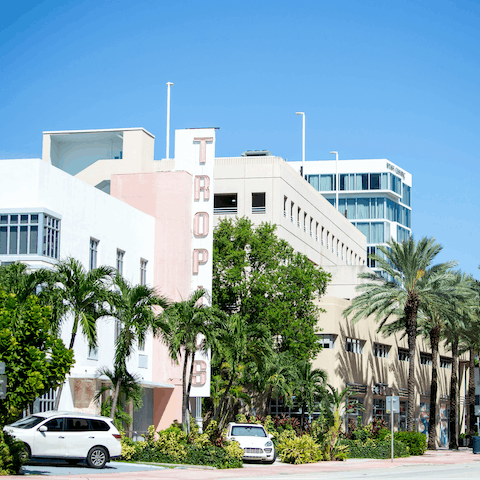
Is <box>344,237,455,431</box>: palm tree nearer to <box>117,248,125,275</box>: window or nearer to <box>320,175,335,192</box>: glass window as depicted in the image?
<box>117,248,125,275</box>: window

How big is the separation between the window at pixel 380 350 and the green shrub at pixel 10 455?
42.6m

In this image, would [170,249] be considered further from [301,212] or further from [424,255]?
[301,212]

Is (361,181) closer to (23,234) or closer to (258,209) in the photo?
(258,209)

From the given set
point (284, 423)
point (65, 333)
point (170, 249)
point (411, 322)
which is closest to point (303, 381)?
point (284, 423)

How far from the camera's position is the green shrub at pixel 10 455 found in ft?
73.3

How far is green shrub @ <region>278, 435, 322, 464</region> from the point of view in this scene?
36.9 meters

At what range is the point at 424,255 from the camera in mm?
50938

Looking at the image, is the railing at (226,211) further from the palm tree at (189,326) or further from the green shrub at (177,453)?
the green shrub at (177,453)

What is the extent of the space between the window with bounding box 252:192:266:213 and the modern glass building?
6279 cm

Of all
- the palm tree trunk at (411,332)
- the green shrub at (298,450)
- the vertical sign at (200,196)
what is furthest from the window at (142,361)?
the palm tree trunk at (411,332)

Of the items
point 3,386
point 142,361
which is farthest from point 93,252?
point 3,386

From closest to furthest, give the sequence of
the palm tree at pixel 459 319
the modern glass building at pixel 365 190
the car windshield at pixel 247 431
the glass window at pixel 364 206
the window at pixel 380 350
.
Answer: the car windshield at pixel 247 431, the palm tree at pixel 459 319, the window at pixel 380 350, the modern glass building at pixel 365 190, the glass window at pixel 364 206

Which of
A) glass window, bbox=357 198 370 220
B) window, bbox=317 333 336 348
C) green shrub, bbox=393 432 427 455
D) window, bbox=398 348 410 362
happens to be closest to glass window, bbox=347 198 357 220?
glass window, bbox=357 198 370 220

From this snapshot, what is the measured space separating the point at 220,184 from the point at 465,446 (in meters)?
31.9
